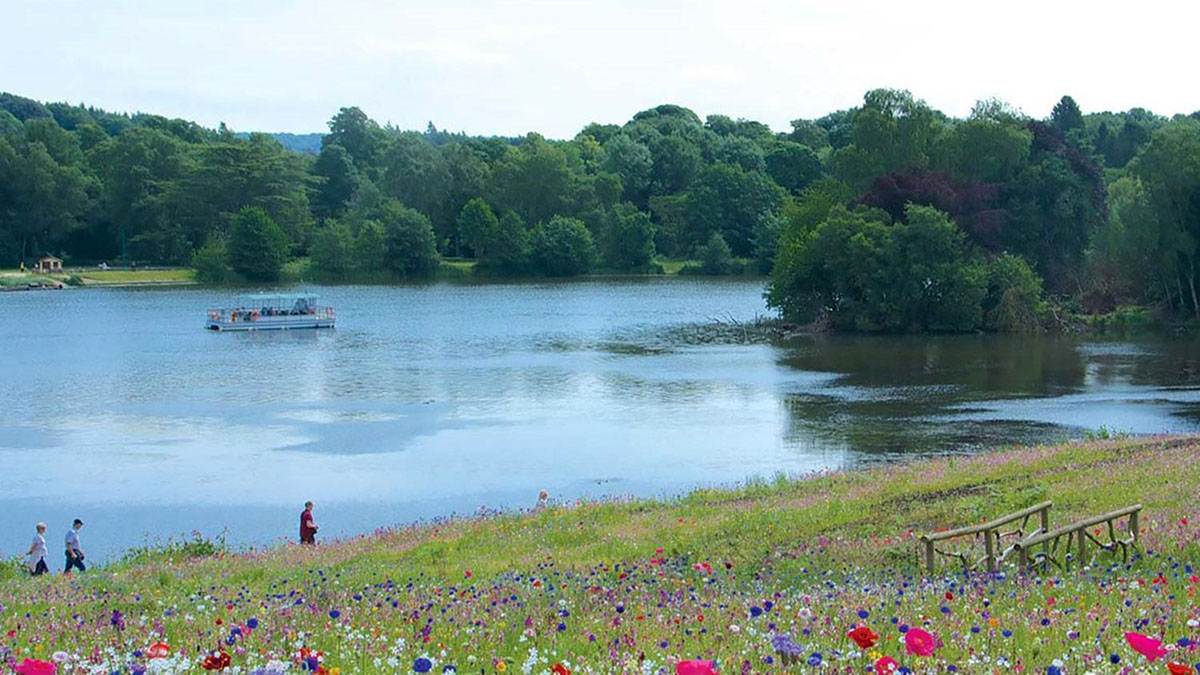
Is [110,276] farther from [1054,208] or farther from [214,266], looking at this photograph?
[1054,208]

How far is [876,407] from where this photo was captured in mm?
48781

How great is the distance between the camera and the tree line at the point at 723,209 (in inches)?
3027

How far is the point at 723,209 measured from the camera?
15225 centimetres

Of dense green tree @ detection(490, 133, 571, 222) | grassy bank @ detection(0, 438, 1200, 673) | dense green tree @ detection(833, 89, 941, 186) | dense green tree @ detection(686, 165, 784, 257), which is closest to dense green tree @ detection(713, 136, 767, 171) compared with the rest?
dense green tree @ detection(686, 165, 784, 257)

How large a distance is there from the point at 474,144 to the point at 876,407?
135 m

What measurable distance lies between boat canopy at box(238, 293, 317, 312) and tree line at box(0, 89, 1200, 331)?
3312 centimetres

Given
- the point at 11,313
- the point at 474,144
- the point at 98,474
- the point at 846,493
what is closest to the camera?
the point at 846,493

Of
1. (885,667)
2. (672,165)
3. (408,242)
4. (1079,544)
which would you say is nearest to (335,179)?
(408,242)

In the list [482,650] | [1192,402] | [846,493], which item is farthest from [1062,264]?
[482,650]

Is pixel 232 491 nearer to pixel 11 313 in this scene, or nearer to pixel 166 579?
pixel 166 579

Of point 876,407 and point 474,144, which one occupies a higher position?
point 474,144

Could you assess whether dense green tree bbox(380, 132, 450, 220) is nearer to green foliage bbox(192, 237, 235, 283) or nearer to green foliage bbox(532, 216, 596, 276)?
green foliage bbox(532, 216, 596, 276)

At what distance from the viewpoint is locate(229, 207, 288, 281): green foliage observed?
140 meters

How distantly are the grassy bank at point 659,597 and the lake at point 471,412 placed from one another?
35.0 ft
